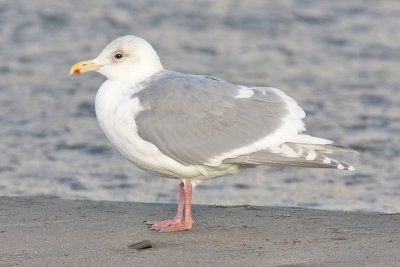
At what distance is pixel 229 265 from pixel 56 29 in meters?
8.94

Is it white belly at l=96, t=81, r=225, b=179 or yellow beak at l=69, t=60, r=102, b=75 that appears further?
yellow beak at l=69, t=60, r=102, b=75

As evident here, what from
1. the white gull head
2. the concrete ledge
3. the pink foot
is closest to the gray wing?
the white gull head

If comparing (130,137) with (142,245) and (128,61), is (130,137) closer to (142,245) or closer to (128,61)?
(128,61)

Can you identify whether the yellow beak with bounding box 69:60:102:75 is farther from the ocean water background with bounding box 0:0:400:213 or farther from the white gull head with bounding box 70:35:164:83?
the ocean water background with bounding box 0:0:400:213

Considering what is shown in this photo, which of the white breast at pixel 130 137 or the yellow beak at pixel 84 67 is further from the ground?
the yellow beak at pixel 84 67

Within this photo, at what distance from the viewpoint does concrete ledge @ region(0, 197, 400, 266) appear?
Result: 4.56 m

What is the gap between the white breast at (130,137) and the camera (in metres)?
5.32

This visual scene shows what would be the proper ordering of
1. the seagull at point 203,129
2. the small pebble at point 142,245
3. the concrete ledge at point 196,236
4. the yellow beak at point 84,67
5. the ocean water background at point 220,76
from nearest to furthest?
1. the concrete ledge at point 196,236
2. the small pebble at point 142,245
3. the seagull at point 203,129
4. the yellow beak at point 84,67
5. the ocean water background at point 220,76

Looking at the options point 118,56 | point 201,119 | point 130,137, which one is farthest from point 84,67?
point 201,119

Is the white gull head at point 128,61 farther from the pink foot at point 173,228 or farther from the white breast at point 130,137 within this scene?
the pink foot at point 173,228

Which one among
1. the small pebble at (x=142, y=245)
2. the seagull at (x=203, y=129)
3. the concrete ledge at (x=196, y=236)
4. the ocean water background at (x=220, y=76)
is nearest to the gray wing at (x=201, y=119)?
the seagull at (x=203, y=129)

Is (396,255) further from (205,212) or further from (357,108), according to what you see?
(357,108)

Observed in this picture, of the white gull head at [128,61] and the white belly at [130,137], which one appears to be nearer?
the white belly at [130,137]

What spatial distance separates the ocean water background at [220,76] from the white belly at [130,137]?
1.65 m
